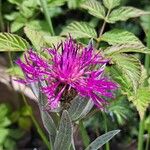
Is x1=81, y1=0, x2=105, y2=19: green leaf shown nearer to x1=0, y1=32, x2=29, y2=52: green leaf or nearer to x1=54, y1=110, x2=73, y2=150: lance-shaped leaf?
x1=0, y1=32, x2=29, y2=52: green leaf

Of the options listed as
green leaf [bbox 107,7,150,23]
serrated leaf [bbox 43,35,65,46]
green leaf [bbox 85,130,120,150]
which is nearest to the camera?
green leaf [bbox 85,130,120,150]

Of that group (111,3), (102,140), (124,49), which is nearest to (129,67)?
(124,49)

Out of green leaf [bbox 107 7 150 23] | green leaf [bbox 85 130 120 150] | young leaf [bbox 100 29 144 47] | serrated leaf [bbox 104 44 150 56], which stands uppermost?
green leaf [bbox 107 7 150 23]

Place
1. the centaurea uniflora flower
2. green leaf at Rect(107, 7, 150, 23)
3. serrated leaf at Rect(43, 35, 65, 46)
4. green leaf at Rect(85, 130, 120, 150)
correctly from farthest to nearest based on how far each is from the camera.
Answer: green leaf at Rect(107, 7, 150, 23)
serrated leaf at Rect(43, 35, 65, 46)
green leaf at Rect(85, 130, 120, 150)
the centaurea uniflora flower

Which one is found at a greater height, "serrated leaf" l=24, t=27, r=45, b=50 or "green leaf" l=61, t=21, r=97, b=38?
"serrated leaf" l=24, t=27, r=45, b=50

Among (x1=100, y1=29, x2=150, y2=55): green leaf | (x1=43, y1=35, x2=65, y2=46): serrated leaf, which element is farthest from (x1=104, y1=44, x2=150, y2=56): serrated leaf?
(x1=43, y1=35, x2=65, y2=46): serrated leaf

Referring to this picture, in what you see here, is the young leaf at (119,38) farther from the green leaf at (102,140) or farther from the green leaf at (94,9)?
the green leaf at (102,140)

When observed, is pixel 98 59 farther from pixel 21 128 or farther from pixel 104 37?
pixel 21 128

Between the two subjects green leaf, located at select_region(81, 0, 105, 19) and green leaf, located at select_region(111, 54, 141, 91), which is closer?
green leaf, located at select_region(111, 54, 141, 91)
